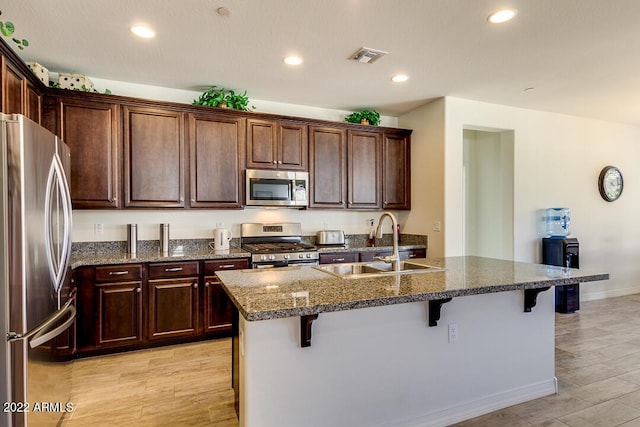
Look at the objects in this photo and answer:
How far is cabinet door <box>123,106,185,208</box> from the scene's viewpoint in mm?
3525

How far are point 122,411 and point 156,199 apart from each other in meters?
1.98

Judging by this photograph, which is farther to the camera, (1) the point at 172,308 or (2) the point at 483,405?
(1) the point at 172,308

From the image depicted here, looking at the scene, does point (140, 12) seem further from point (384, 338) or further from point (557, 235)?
point (557, 235)

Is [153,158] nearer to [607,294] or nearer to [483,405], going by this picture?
[483,405]

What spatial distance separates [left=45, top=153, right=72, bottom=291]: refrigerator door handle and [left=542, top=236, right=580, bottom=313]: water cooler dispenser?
A: 211 inches

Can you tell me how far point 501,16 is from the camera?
2.47 meters

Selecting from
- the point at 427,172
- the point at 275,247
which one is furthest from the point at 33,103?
the point at 427,172

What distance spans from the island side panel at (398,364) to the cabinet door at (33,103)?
264cm

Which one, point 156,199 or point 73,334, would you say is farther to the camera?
point 156,199

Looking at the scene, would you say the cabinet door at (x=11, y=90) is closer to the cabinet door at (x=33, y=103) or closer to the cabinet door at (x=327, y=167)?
the cabinet door at (x=33, y=103)

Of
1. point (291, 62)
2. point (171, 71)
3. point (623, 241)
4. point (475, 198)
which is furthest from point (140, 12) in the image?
point (623, 241)

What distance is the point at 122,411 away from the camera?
236cm

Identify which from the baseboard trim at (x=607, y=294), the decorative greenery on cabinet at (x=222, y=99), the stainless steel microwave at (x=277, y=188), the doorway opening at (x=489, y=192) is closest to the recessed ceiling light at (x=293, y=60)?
the decorative greenery on cabinet at (x=222, y=99)

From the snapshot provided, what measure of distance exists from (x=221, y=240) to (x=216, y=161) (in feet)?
2.86
